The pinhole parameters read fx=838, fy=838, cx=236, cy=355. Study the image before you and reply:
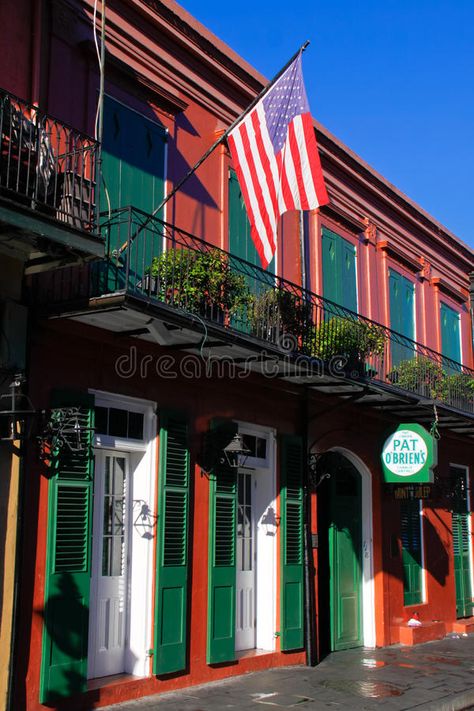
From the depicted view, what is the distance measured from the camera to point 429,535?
49.2 ft

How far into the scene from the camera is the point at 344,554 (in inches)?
500

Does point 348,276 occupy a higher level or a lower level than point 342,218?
lower

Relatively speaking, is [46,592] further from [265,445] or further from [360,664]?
Answer: [360,664]

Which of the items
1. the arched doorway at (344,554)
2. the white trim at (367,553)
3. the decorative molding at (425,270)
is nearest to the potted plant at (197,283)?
the arched doorway at (344,554)

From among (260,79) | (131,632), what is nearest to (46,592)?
(131,632)

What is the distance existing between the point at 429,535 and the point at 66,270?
933 centimetres

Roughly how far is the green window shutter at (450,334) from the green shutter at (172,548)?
30.9 feet

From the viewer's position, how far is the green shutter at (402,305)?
615 inches

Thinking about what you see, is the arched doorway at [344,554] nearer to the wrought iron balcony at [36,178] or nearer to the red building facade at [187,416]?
the red building facade at [187,416]

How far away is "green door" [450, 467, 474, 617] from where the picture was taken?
16016mm

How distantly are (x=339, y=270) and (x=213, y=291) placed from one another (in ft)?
17.4

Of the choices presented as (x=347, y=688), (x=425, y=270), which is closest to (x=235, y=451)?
(x=347, y=688)

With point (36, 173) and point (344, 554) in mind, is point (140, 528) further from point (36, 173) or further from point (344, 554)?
point (344, 554)

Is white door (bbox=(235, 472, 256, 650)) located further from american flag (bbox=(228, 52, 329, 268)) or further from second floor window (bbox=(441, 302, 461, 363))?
second floor window (bbox=(441, 302, 461, 363))
